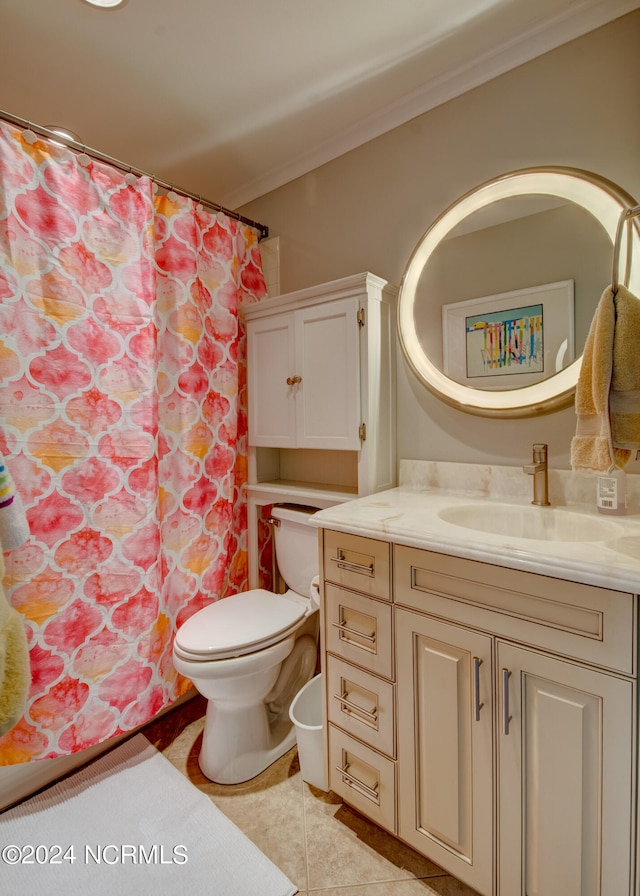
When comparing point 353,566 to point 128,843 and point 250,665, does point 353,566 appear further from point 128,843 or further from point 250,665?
point 128,843

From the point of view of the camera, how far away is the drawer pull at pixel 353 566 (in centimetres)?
115

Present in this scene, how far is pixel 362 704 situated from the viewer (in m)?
1.20

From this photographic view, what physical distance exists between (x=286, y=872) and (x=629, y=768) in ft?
3.06

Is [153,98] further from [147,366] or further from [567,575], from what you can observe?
[567,575]

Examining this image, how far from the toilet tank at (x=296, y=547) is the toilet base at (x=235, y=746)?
1.52 ft

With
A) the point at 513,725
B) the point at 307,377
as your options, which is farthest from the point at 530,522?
the point at 307,377

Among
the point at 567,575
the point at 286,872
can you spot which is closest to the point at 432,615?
the point at 567,575

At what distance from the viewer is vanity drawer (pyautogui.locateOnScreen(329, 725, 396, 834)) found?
1.15 m

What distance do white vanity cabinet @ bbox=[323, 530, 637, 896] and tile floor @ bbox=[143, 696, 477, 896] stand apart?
158 millimetres

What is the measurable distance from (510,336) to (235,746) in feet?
5.41

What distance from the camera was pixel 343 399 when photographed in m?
1.62

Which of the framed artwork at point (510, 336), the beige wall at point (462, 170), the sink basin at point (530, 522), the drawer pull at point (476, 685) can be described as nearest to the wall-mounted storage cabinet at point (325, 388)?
the beige wall at point (462, 170)

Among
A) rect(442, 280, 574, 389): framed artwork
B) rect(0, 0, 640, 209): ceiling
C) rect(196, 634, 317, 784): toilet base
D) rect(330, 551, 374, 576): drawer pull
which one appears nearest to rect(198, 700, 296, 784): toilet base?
rect(196, 634, 317, 784): toilet base

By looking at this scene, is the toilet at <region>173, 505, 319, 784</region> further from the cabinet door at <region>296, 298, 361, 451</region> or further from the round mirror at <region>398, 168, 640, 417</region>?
the round mirror at <region>398, 168, 640, 417</region>
